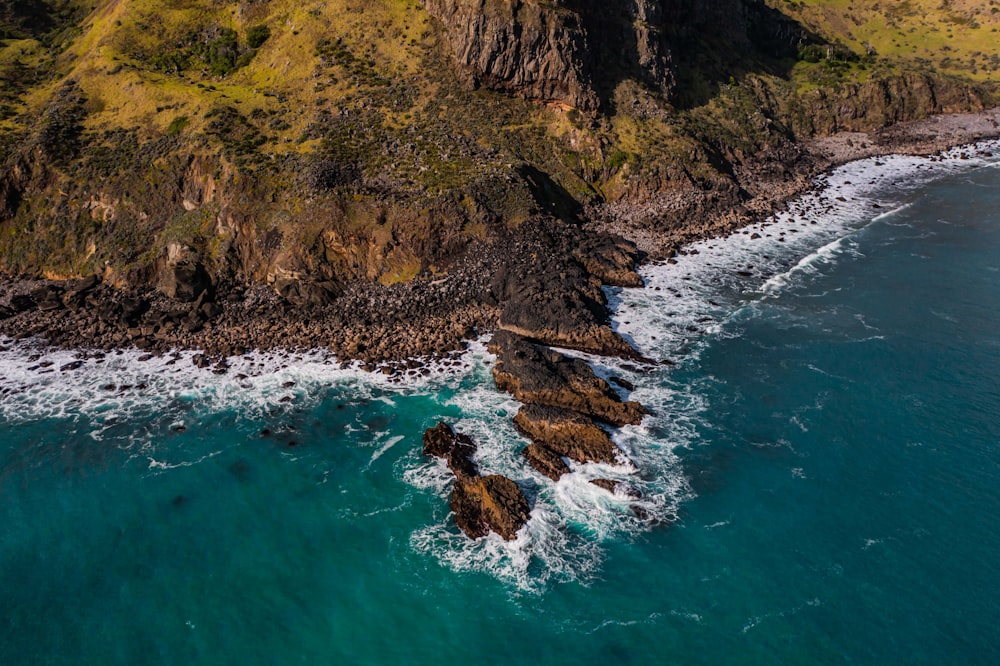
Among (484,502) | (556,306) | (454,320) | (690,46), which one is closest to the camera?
(484,502)

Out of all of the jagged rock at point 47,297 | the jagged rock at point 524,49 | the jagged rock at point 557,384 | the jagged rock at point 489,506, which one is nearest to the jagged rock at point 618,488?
the jagged rock at point 489,506

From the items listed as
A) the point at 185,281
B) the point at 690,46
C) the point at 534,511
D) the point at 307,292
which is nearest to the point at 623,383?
the point at 534,511

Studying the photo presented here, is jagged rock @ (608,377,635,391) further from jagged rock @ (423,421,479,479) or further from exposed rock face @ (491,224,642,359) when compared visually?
jagged rock @ (423,421,479,479)

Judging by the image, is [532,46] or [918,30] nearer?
[532,46]

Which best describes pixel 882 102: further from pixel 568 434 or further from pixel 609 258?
pixel 568 434

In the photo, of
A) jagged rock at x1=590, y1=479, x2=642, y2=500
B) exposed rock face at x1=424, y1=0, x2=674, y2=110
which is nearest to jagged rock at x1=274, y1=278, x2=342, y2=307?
jagged rock at x1=590, y1=479, x2=642, y2=500

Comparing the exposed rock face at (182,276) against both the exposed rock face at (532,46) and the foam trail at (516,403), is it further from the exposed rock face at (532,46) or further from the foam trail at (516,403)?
the exposed rock face at (532,46)
